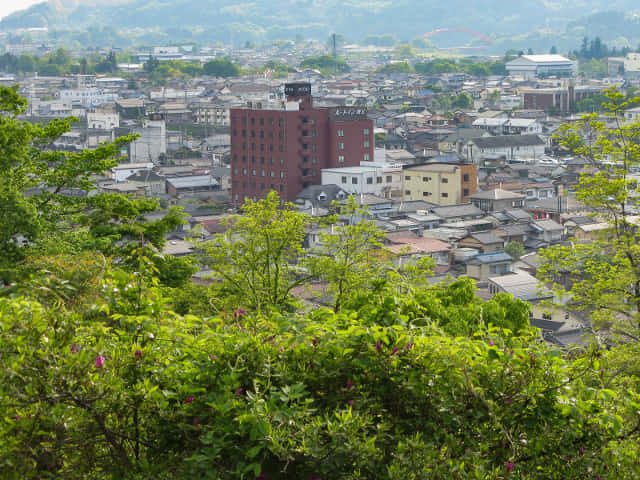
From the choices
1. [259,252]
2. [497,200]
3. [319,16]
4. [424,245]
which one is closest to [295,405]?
[259,252]

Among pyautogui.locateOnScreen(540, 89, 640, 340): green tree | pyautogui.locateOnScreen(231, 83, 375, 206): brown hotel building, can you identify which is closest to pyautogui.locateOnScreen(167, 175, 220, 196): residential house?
pyautogui.locateOnScreen(231, 83, 375, 206): brown hotel building

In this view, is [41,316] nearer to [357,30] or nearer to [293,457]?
[293,457]

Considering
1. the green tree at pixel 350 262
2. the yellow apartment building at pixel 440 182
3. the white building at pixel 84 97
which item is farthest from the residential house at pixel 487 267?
the white building at pixel 84 97

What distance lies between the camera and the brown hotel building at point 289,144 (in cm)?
2997

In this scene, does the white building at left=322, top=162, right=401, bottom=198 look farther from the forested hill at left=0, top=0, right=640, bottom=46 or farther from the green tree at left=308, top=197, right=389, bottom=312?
the forested hill at left=0, top=0, right=640, bottom=46

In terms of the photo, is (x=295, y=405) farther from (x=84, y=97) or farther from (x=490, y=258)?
(x=84, y=97)

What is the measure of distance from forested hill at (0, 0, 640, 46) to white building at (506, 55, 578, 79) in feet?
198

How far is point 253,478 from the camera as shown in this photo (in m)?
2.60

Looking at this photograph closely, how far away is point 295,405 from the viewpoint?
255 centimetres

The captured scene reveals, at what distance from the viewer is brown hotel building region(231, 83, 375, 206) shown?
98.3ft

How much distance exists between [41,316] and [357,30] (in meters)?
152

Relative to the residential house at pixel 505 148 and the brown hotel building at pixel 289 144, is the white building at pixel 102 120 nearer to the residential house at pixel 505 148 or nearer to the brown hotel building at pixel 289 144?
the brown hotel building at pixel 289 144

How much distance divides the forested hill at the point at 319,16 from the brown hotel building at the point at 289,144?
11680 centimetres

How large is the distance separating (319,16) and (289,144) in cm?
13733
